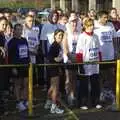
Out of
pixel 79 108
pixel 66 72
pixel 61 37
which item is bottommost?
pixel 79 108

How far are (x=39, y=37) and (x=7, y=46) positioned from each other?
2.17 meters

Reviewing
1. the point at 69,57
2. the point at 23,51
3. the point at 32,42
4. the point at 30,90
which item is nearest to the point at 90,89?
the point at 69,57

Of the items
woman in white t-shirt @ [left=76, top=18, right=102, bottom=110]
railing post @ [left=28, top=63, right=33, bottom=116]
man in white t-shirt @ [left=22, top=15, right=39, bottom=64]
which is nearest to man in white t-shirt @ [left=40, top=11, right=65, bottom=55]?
man in white t-shirt @ [left=22, top=15, right=39, bottom=64]

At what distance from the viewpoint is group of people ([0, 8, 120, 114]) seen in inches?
400

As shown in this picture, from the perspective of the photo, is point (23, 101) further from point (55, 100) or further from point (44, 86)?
point (44, 86)

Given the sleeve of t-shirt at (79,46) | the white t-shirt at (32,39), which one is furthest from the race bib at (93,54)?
the white t-shirt at (32,39)

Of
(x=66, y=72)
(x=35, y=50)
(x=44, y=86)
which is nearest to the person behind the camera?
(x=66, y=72)

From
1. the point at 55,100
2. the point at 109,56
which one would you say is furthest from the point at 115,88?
the point at 55,100

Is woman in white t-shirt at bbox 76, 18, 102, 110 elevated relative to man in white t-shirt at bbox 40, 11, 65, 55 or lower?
lower

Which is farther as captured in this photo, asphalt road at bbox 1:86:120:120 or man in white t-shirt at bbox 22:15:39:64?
man in white t-shirt at bbox 22:15:39:64

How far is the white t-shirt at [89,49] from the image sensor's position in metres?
10.3

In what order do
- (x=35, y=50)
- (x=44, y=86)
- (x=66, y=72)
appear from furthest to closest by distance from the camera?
(x=44, y=86), (x=35, y=50), (x=66, y=72)

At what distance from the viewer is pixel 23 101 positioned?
1061 centimetres

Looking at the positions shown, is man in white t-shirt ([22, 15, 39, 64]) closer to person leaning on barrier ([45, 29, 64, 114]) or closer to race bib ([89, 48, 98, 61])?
person leaning on barrier ([45, 29, 64, 114])
